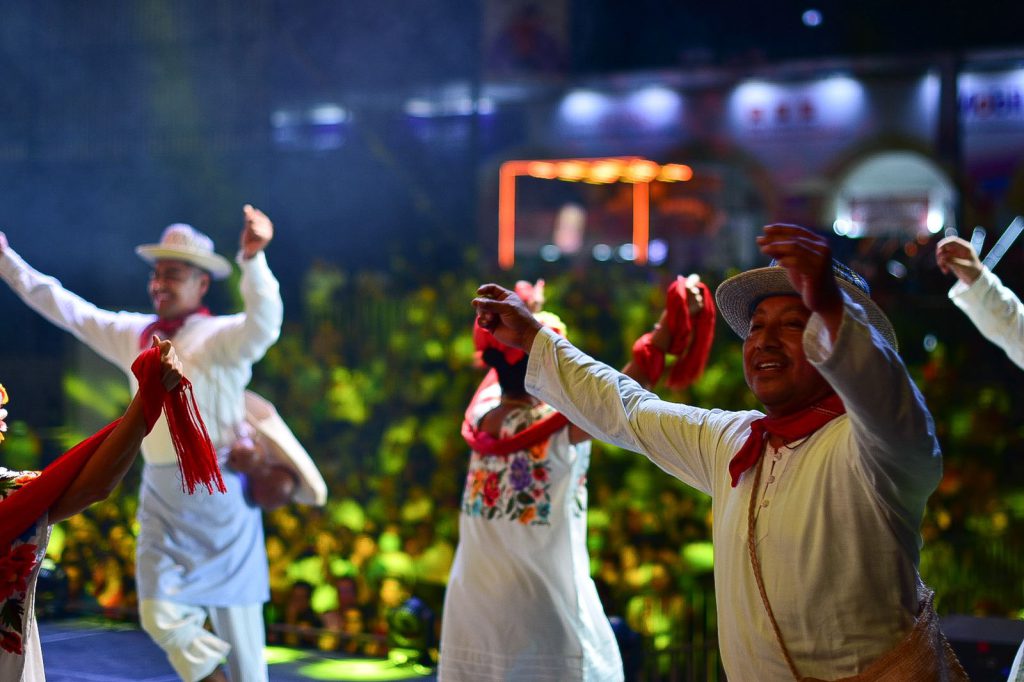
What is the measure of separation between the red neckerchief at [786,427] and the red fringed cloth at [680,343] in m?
0.91

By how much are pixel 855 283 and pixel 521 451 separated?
4.57 feet

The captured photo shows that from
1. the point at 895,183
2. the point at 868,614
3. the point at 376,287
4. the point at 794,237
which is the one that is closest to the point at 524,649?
the point at 868,614

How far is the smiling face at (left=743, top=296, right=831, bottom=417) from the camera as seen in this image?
2.23m

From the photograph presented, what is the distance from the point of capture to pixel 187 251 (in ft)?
14.5

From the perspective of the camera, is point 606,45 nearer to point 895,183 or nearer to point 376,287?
point 895,183

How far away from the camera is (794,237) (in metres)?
1.90

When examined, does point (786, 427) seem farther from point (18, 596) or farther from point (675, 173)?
point (675, 173)

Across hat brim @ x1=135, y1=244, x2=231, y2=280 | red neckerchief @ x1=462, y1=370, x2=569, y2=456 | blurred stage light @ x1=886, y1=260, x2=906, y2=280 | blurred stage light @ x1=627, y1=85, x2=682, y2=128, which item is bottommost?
red neckerchief @ x1=462, y1=370, x2=569, y2=456

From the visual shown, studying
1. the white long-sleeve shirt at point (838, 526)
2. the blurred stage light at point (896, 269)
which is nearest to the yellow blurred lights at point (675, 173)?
the blurred stage light at point (896, 269)

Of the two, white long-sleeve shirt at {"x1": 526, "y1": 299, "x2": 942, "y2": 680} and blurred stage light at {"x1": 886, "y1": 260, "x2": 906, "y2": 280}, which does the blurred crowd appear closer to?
blurred stage light at {"x1": 886, "y1": 260, "x2": 906, "y2": 280}

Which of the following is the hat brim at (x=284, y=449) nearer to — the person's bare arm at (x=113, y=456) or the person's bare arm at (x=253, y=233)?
the person's bare arm at (x=253, y=233)

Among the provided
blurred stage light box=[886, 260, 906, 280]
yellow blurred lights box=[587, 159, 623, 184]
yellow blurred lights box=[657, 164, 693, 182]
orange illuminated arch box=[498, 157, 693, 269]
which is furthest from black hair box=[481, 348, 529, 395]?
yellow blurred lights box=[587, 159, 623, 184]

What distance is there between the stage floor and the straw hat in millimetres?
1728

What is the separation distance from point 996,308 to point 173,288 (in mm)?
2755
